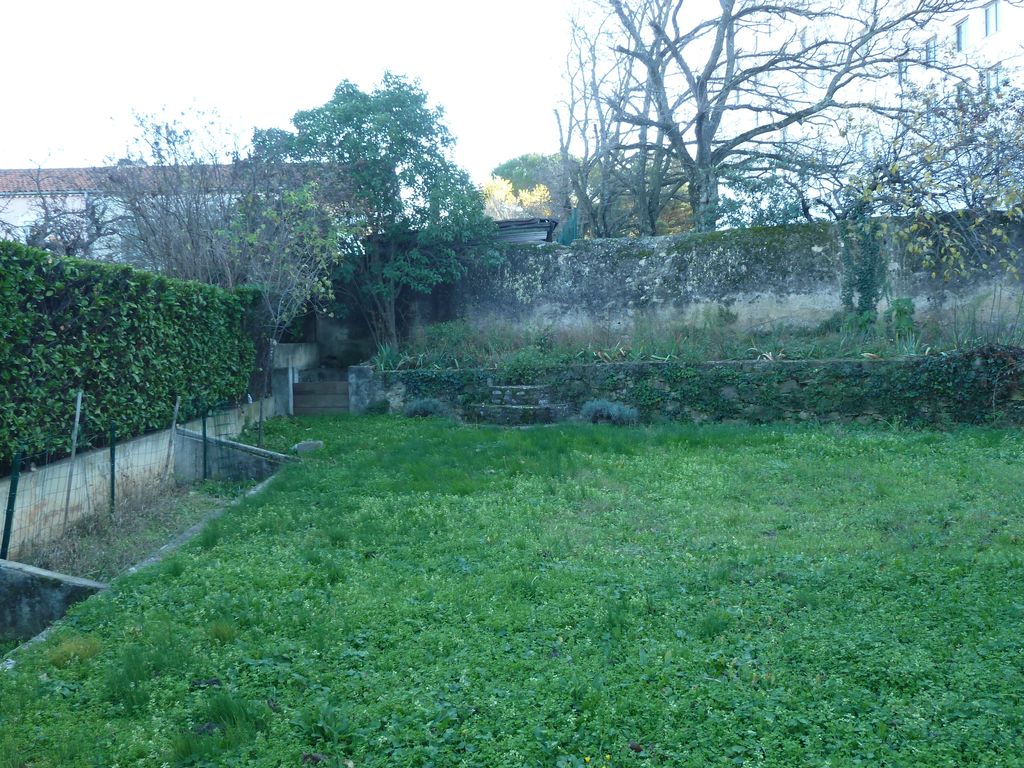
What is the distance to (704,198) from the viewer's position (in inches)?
706

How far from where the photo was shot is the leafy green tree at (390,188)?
14.1m

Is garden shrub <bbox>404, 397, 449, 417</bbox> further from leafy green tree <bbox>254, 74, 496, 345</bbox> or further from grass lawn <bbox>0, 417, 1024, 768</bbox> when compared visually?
grass lawn <bbox>0, 417, 1024, 768</bbox>

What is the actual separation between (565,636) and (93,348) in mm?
5077

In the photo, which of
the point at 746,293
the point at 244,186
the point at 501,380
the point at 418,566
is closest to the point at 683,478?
the point at 418,566

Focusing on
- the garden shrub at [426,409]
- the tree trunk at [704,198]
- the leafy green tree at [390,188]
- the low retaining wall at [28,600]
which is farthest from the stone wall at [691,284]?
the low retaining wall at [28,600]

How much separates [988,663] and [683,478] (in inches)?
169

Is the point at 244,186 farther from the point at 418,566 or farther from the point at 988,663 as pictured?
the point at 988,663

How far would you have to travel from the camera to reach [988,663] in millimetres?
3689

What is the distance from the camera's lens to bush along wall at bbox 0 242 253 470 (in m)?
5.69

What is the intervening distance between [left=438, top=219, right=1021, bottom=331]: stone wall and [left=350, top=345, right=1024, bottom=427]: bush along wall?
2.40 m

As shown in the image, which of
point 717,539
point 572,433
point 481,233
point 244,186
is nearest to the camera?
point 717,539

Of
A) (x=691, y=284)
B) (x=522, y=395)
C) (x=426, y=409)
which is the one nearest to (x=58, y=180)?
(x=426, y=409)

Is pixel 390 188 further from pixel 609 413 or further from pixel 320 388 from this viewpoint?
pixel 609 413

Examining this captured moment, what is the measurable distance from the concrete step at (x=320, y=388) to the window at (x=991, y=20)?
21.3m
